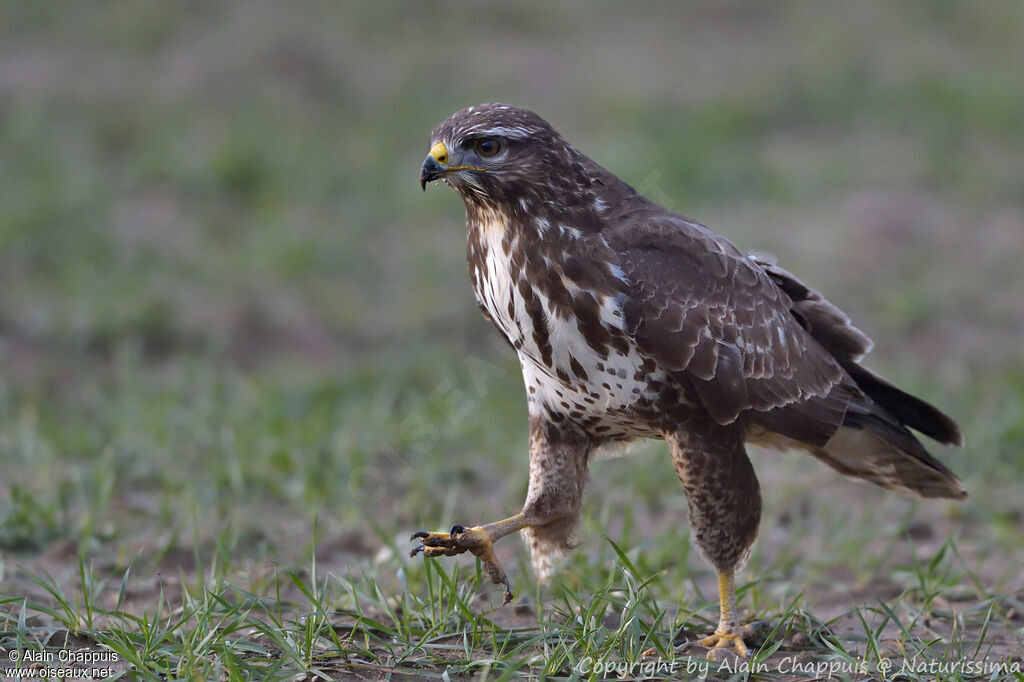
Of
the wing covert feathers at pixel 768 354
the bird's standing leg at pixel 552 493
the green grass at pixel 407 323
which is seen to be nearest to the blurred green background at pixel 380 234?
the green grass at pixel 407 323

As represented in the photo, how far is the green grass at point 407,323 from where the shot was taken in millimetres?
3793

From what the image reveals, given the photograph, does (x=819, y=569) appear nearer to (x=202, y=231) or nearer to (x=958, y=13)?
(x=202, y=231)

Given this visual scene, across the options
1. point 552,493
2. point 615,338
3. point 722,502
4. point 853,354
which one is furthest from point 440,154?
point 853,354

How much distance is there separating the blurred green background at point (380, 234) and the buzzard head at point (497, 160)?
126 centimetres

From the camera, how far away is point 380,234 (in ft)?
30.8

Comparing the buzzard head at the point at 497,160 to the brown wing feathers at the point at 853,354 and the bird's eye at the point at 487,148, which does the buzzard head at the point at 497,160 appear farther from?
the brown wing feathers at the point at 853,354

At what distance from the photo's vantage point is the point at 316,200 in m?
9.70

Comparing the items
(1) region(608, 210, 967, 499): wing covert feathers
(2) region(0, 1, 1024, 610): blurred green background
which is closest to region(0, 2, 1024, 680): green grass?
(2) region(0, 1, 1024, 610): blurred green background

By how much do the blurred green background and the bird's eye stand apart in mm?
1337

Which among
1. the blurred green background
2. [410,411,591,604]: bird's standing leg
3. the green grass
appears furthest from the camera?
the blurred green background

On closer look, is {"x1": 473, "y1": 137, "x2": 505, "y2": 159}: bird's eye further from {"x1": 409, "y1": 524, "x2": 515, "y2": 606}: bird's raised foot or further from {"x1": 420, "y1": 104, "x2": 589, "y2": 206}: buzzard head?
{"x1": 409, "y1": 524, "x2": 515, "y2": 606}: bird's raised foot

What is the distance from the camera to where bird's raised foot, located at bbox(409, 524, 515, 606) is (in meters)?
3.66

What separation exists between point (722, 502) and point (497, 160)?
4.00 feet

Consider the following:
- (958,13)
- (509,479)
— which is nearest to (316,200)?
(509,479)
